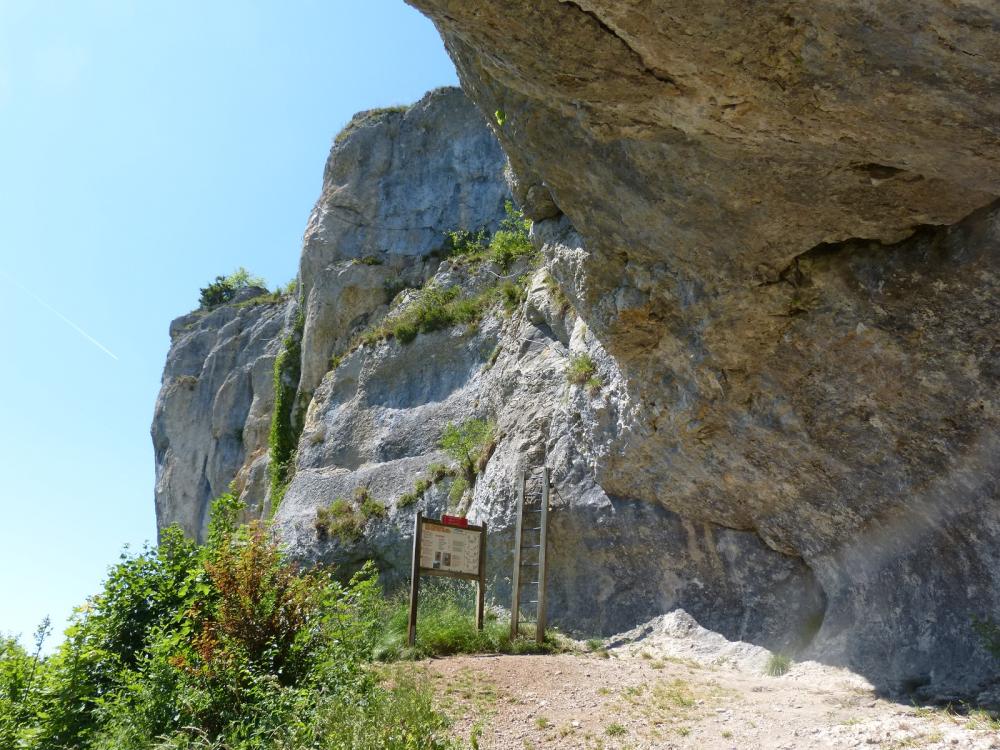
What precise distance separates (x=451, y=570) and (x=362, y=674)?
11.9 ft

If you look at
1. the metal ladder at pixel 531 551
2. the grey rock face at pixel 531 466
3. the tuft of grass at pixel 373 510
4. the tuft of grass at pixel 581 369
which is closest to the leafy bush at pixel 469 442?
the grey rock face at pixel 531 466

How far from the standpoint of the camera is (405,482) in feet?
51.9

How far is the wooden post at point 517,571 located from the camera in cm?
1044

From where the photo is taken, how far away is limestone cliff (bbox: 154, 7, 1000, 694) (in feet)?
18.2

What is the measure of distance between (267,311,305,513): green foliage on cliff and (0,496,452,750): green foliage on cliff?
11.3 m

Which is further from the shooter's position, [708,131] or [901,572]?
[901,572]

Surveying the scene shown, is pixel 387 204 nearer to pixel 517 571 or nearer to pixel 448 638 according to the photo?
pixel 517 571

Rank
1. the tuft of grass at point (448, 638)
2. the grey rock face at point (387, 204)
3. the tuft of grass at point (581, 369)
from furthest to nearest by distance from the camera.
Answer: the grey rock face at point (387, 204)
the tuft of grass at point (581, 369)
the tuft of grass at point (448, 638)

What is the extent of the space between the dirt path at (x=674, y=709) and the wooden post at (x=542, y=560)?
1275 mm

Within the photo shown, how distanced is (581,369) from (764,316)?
4.16 m

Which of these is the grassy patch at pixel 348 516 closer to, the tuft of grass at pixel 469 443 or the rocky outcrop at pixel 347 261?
the tuft of grass at pixel 469 443

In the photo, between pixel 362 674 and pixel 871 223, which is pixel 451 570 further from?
pixel 871 223

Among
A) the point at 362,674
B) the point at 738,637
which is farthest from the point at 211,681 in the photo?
the point at 738,637

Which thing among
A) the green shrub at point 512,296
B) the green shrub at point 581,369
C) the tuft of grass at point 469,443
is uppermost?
the green shrub at point 512,296
